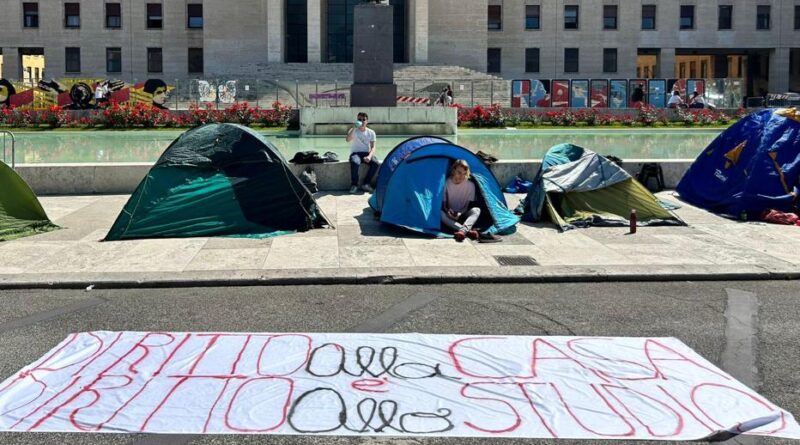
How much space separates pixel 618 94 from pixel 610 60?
2294 centimetres

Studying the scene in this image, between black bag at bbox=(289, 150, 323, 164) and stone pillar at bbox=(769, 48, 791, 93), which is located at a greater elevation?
stone pillar at bbox=(769, 48, 791, 93)

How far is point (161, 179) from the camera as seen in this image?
11.4m

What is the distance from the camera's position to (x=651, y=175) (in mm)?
16453

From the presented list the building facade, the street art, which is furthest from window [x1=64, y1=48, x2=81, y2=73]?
the street art

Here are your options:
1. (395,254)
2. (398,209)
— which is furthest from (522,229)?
(395,254)

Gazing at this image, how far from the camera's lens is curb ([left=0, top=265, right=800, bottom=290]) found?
888 centimetres

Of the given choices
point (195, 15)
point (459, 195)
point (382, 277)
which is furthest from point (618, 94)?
point (382, 277)

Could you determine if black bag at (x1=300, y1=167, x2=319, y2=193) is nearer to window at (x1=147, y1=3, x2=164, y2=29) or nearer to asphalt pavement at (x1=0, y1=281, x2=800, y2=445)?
asphalt pavement at (x1=0, y1=281, x2=800, y2=445)

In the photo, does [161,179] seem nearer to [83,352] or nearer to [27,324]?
[27,324]

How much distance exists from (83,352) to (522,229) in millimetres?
7598

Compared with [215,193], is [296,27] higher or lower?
higher

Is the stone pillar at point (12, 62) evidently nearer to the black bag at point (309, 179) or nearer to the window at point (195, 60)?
the window at point (195, 60)

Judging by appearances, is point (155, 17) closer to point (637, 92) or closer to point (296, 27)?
point (296, 27)

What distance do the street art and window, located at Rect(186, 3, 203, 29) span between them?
21.5 m
